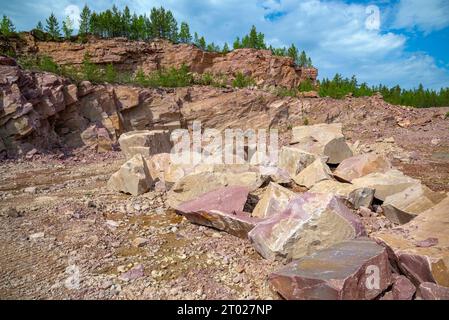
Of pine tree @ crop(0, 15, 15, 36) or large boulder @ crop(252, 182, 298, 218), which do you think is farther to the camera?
pine tree @ crop(0, 15, 15, 36)

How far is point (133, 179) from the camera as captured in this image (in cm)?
686

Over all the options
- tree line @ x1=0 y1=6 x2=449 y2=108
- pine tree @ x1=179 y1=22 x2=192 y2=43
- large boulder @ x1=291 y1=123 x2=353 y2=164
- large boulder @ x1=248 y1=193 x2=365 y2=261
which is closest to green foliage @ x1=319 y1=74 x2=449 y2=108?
tree line @ x1=0 y1=6 x2=449 y2=108

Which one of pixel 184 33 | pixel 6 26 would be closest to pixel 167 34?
pixel 184 33

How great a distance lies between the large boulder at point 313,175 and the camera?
6605mm

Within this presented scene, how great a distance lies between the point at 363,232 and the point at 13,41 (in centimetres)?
2668

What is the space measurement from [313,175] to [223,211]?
270cm

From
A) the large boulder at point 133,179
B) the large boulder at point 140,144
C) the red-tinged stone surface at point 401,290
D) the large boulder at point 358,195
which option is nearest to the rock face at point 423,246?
the red-tinged stone surface at point 401,290

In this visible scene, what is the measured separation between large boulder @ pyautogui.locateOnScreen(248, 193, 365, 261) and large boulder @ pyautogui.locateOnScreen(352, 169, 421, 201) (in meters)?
2.07

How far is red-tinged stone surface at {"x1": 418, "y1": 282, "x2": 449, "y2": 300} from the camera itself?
111 inches

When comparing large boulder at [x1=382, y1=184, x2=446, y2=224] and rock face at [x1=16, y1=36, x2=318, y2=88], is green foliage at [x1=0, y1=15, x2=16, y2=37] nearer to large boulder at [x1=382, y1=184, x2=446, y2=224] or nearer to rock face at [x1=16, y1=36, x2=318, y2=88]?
rock face at [x1=16, y1=36, x2=318, y2=88]

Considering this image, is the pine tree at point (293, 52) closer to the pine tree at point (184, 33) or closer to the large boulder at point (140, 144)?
the pine tree at point (184, 33)
